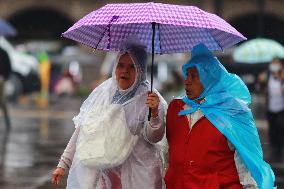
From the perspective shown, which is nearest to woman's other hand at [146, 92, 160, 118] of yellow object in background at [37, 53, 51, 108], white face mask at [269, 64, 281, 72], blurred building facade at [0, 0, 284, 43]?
white face mask at [269, 64, 281, 72]

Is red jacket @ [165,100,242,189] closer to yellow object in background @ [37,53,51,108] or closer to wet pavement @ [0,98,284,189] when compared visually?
wet pavement @ [0,98,284,189]

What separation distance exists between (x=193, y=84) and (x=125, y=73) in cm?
45

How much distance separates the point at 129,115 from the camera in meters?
5.06

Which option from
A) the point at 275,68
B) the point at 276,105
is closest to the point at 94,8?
the point at 275,68

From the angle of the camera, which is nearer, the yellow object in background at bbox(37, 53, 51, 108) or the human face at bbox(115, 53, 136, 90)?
the human face at bbox(115, 53, 136, 90)

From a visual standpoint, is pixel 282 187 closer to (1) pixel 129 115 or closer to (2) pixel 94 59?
(1) pixel 129 115

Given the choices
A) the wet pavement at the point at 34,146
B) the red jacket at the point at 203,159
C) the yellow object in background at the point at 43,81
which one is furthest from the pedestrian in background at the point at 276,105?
the yellow object in background at the point at 43,81

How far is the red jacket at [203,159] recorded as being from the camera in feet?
15.4

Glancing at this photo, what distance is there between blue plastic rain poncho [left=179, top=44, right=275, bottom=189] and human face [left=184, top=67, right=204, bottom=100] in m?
0.03

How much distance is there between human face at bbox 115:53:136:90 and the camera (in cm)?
502

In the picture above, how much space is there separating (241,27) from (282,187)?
102ft

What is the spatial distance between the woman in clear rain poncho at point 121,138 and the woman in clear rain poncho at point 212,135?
196 mm

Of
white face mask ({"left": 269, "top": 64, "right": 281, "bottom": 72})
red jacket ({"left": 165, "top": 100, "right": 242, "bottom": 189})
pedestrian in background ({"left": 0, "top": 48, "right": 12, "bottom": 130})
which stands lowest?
pedestrian in background ({"left": 0, "top": 48, "right": 12, "bottom": 130})

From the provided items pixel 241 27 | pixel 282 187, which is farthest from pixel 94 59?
pixel 282 187
